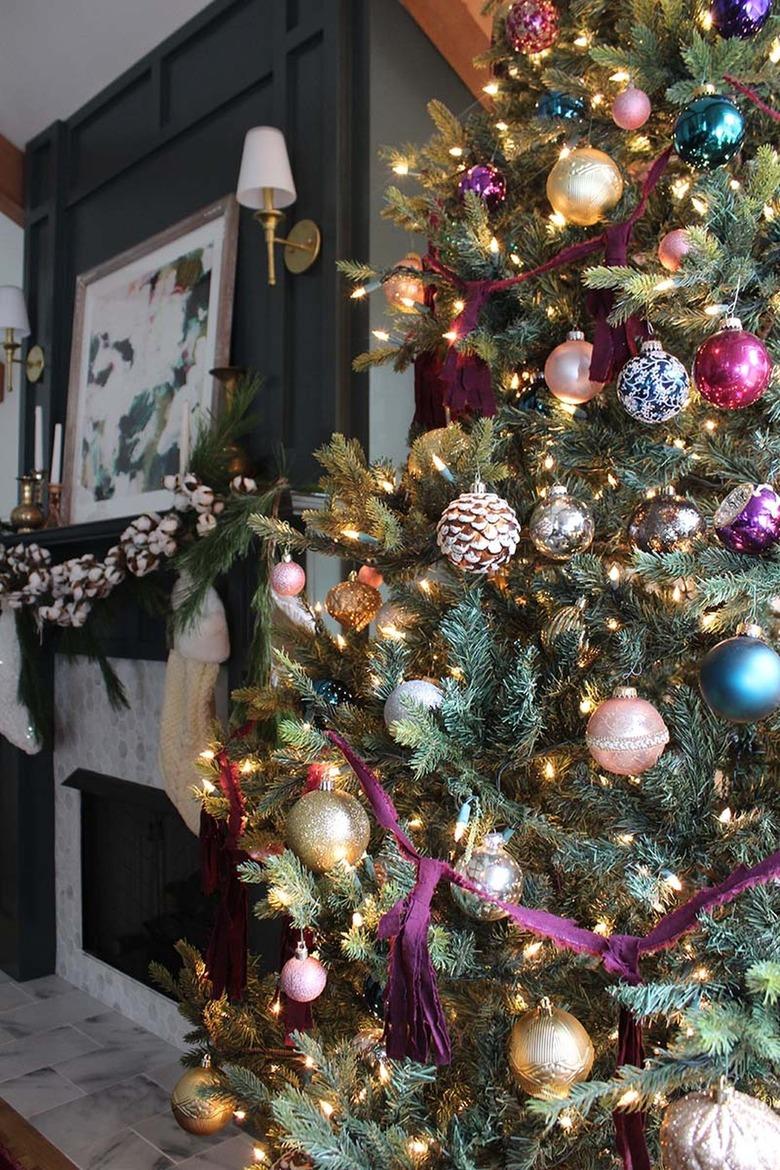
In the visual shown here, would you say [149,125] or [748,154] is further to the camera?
[149,125]

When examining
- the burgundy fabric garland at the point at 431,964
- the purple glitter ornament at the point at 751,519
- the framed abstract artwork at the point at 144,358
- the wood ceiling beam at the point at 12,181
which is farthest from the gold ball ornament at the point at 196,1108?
the wood ceiling beam at the point at 12,181

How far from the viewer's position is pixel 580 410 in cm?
111

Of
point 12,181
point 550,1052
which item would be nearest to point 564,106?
point 550,1052

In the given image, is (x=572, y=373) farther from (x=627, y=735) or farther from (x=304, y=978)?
(x=304, y=978)

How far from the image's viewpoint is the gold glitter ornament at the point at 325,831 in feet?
2.96

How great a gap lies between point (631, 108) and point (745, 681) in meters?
0.69

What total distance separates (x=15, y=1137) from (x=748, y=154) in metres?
2.40

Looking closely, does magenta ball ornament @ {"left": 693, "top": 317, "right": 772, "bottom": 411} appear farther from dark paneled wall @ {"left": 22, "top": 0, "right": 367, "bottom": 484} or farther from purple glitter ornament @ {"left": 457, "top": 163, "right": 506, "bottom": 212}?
dark paneled wall @ {"left": 22, "top": 0, "right": 367, "bottom": 484}

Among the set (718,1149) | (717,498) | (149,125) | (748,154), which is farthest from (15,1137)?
(149,125)

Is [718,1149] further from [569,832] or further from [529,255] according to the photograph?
[529,255]

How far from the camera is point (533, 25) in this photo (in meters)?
1.20

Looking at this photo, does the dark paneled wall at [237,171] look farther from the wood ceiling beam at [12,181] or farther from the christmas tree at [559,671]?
the christmas tree at [559,671]

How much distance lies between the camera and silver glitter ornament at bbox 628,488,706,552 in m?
0.95

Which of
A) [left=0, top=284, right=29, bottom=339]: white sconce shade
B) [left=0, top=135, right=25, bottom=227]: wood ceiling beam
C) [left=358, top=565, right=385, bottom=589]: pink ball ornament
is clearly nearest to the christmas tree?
[left=358, top=565, right=385, bottom=589]: pink ball ornament
